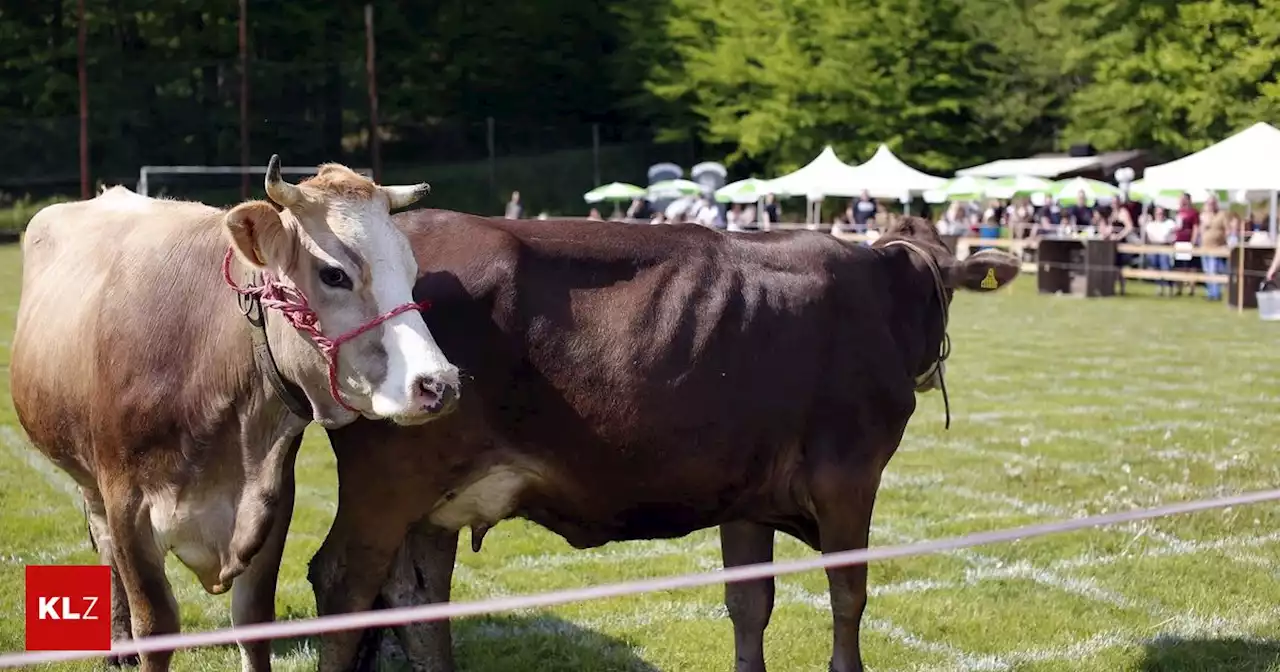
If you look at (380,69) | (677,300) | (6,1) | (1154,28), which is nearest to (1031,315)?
(677,300)

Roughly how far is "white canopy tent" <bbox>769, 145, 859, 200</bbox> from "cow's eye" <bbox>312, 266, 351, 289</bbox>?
27.6 metres

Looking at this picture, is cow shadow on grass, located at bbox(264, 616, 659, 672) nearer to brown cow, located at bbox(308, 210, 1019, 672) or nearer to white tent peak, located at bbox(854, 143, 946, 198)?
brown cow, located at bbox(308, 210, 1019, 672)

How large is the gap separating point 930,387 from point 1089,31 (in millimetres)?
46706

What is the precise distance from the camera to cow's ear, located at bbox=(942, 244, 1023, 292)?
5.28 metres

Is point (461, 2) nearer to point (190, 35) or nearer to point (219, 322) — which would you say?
point (190, 35)

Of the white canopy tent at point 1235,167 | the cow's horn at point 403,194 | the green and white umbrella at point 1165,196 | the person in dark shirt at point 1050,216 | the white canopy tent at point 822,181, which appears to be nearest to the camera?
the cow's horn at point 403,194

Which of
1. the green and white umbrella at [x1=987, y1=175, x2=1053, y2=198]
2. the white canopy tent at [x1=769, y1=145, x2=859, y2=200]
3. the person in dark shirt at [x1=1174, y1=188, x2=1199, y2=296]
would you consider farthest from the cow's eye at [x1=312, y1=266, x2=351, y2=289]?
the green and white umbrella at [x1=987, y1=175, x2=1053, y2=198]

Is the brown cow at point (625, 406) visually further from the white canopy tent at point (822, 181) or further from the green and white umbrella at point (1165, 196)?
the white canopy tent at point (822, 181)

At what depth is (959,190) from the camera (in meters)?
31.2

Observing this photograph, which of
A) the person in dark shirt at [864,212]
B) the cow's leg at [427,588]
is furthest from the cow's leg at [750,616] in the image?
the person in dark shirt at [864,212]

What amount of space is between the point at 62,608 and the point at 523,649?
2180mm

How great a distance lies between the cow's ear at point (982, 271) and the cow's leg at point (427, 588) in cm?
227

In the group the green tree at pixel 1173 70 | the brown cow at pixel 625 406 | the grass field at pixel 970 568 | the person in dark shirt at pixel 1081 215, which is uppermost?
the green tree at pixel 1173 70

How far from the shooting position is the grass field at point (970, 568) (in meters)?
5.62
